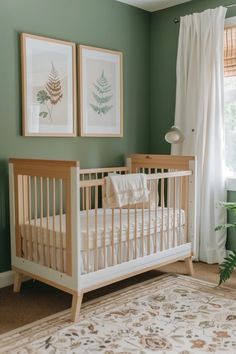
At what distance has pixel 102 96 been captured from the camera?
12.1 ft

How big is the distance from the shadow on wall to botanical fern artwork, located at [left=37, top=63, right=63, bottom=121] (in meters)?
0.53

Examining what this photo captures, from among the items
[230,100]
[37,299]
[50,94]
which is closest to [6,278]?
[37,299]

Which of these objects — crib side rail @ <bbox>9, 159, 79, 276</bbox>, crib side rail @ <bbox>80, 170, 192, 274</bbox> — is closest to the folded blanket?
crib side rail @ <bbox>80, 170, 192, 274</bbox>

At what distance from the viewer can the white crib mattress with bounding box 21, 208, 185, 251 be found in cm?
264

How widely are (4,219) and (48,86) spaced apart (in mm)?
1086

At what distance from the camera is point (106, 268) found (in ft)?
8.95

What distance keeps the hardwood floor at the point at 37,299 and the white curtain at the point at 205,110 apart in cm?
40

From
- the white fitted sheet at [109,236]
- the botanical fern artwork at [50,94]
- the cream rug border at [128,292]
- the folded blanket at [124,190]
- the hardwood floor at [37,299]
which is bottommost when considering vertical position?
the hardwood floor at [37,299]

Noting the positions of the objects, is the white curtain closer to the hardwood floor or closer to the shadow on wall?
the hardwood floor

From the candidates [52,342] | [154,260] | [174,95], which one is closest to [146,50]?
[174,95]

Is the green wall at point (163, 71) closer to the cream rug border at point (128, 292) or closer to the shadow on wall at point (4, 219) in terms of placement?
the cream rug border at point (128, 292)

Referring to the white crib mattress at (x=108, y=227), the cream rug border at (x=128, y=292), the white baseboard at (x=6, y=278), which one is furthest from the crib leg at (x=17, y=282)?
the cream rug border at (x=128, y=292)

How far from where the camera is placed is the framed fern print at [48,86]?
313 centimetres

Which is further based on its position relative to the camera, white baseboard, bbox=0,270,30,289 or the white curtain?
A: the white curtain
